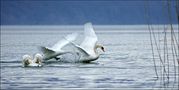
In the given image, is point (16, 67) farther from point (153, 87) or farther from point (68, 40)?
point (153, 87)

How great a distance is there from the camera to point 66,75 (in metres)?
22.2

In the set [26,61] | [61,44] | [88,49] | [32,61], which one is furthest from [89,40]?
[26,61]

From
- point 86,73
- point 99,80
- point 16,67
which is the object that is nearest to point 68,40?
point 16,67

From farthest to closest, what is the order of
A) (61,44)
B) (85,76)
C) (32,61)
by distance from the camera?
(61,44), (32,61), (85,76)

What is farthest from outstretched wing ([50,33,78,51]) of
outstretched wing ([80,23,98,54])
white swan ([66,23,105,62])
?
outstretched wing ([80,23,98,54])

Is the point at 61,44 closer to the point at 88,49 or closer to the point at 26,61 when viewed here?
the point at 88,49

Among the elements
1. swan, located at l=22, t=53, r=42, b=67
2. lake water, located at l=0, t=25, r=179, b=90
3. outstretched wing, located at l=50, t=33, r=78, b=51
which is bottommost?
lake water, located at l=0, t=25, r=179, b=90

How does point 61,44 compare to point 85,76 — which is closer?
point 85,76

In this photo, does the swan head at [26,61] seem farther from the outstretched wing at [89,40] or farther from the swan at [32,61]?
the outstretched wing at [89,40]

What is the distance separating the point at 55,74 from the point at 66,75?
47cm

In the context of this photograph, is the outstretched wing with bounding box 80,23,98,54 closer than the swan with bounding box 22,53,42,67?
No

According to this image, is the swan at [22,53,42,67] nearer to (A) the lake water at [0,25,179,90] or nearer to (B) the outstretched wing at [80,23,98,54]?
(A) the lake water at [0,25,179,90]

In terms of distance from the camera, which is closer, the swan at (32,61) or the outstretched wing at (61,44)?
the swan at (32,61)

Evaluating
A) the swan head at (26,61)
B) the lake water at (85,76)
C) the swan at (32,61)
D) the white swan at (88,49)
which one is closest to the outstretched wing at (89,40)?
the white swan at (88,49)
